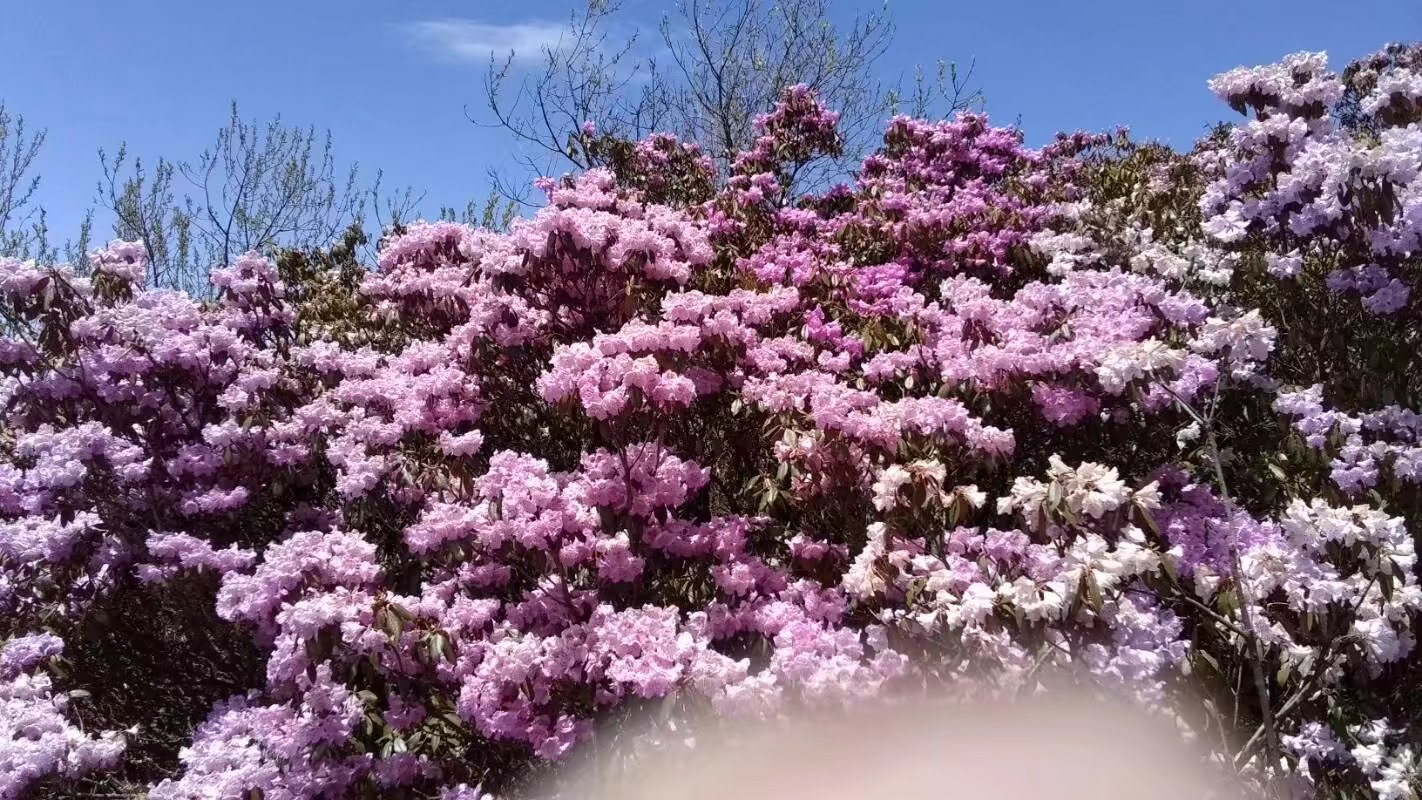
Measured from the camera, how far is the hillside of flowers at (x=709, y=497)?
2.86 m

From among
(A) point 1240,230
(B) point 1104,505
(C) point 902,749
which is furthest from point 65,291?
(A) point 1240,230

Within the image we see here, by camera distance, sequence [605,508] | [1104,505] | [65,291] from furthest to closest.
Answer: [65,291], [605,508], [1104,505]

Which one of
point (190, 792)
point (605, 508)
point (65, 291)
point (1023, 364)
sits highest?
point (65, 291)

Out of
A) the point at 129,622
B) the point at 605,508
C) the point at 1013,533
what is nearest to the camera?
the point at 1013,533

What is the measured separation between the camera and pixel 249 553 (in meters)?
4.07

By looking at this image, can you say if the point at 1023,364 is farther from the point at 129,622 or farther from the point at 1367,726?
the point at 129,622

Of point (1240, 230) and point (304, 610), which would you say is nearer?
point (304, 610)

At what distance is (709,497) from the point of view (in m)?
4.77

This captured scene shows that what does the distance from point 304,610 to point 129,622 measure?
2312 mm

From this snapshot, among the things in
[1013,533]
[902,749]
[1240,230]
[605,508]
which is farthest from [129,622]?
[1240,230]

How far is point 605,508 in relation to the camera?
3705 mm

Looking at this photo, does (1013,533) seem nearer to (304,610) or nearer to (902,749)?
(902,749)

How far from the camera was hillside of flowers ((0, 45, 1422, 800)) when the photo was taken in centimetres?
286

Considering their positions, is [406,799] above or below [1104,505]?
below
